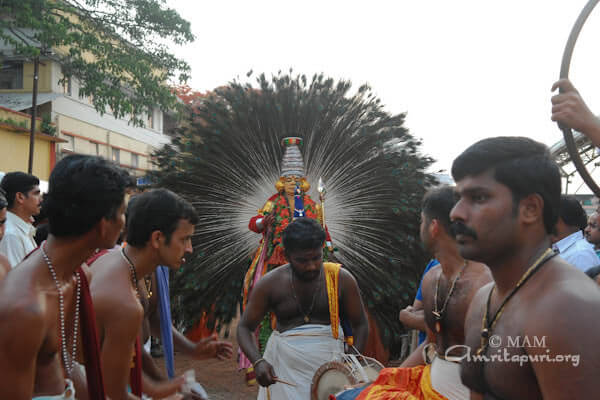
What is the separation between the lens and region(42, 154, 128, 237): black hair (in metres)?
1.94

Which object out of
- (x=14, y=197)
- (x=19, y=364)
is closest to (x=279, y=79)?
(x=14, y=197)

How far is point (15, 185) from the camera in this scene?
4.78m

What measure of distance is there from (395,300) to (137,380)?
4.66 m

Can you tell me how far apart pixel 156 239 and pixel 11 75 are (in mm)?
22573

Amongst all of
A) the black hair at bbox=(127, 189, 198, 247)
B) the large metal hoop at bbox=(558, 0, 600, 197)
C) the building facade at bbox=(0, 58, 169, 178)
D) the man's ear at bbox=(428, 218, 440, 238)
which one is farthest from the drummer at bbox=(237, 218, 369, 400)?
the building facade at bbox=(0, 58, 169, 178)

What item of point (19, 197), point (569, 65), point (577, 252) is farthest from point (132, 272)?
point (577, 252)

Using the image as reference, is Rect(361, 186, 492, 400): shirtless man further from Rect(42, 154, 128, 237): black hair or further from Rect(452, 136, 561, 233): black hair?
Rect(42, 154, 128, 237): black hair

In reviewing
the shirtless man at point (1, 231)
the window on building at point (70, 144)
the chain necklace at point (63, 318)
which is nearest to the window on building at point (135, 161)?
the window on building at point (70, 144)

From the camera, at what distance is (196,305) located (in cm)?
710

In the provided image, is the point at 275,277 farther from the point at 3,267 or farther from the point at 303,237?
the point at 3,267

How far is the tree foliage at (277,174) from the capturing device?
23.5ft

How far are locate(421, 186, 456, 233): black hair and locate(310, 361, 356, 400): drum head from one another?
1103mm

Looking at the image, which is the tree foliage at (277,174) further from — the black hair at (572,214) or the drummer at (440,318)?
the drummer at (440,318)

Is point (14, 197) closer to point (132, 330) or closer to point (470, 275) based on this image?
point (132, 330)
